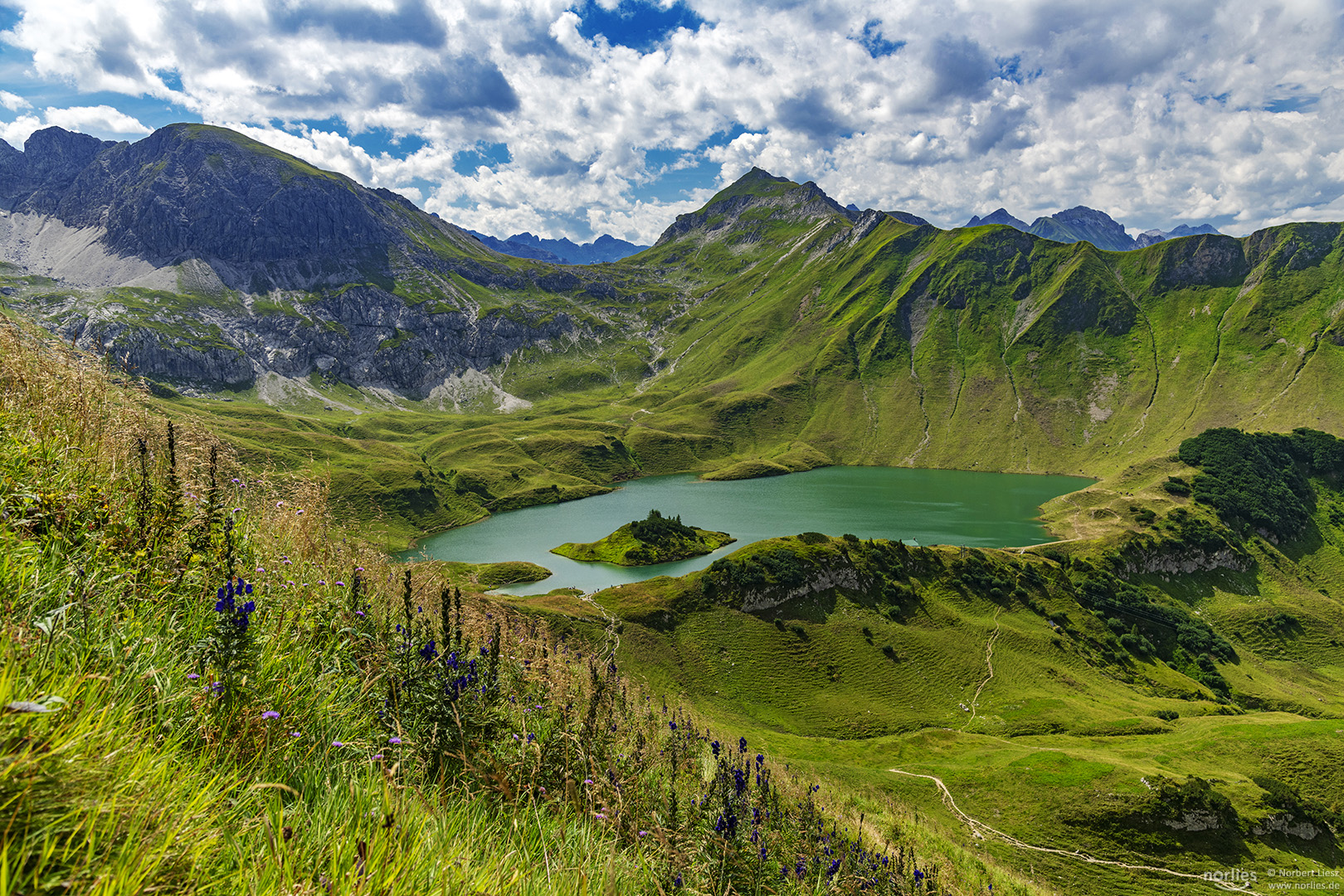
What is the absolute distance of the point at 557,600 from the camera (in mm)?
61906

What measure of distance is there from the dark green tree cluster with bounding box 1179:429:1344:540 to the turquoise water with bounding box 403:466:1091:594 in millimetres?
30357

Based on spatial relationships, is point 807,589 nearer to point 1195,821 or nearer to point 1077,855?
point 1077,855

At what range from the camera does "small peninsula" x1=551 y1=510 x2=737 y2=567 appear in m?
96.6

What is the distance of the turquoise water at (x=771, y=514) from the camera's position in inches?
4033

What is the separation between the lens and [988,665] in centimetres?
5697

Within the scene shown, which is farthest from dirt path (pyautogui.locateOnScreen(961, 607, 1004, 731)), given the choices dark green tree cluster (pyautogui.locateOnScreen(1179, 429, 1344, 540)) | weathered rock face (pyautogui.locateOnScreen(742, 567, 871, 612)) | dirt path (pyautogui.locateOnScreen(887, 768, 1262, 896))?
dark green tree cluster (pyautogui.locateOnScreen(1179, 429, 1344, 540))

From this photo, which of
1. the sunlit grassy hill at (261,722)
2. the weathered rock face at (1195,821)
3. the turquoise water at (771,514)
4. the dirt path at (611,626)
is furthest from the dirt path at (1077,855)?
the turquoise water at (771,514)

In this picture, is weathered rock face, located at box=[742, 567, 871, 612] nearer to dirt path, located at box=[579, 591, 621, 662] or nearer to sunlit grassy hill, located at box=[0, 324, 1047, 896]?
dirt path, located at box=[579, 591, 621, 662]

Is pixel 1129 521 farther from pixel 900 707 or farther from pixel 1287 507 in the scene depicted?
pixel 900 707

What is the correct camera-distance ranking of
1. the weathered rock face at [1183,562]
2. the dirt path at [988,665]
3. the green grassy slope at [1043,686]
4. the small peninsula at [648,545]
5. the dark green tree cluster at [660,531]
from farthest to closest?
the dark green tree cluster at [660,531] < the small peninsula at [648,545] < the weathered rock face at [1183,562] < the dirt path at [988,665] < the green grassy slope at [1043,686]

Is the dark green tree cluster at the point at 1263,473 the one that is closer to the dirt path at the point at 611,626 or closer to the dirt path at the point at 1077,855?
the dirt path at the point at 1077,855

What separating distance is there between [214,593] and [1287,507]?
161 metres

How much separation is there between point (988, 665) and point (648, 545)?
181ft

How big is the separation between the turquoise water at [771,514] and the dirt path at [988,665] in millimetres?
43155
